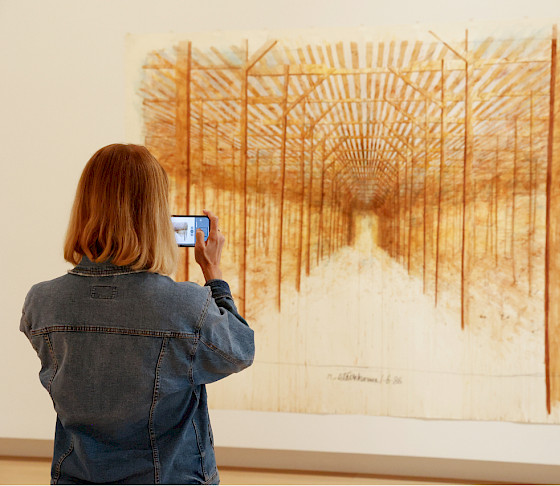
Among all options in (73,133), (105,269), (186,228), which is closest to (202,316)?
(105,269)

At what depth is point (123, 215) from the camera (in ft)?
3.28

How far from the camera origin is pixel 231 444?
2.27 m

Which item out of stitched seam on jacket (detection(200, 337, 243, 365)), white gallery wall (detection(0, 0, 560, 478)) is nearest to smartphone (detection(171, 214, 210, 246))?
stitched seam on jacket (detection(200, 337, 243, 365))

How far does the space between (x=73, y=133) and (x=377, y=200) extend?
1375 mm

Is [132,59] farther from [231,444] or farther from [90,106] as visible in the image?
[231,444]

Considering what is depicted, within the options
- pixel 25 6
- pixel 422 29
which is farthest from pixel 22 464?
pixel 422 29

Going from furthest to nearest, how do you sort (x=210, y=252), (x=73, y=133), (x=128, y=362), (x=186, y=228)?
(x=73, y=133) < (x=186, y=228) < (x=210, y=252) < (x=128, y=362)

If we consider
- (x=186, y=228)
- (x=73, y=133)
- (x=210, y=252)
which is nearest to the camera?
(x=210, y=252)

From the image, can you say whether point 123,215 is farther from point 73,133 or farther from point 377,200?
point 73,133

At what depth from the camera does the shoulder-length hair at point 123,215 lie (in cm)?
99

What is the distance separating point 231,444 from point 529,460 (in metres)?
1.24
